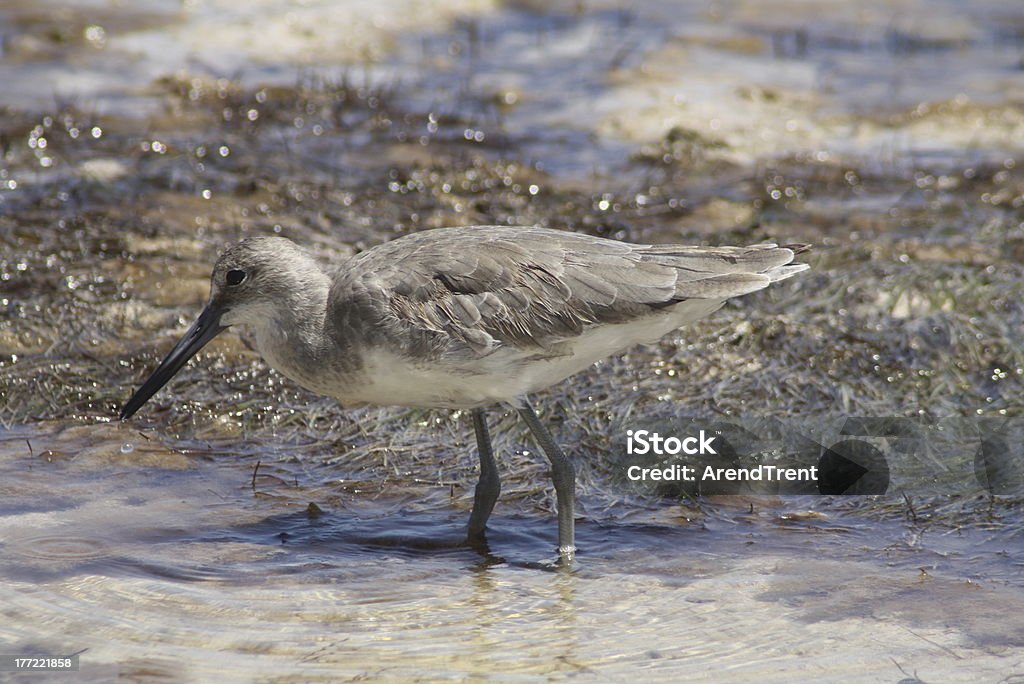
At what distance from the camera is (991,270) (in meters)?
7.35

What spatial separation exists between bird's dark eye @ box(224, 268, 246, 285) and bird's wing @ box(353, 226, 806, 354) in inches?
17.1

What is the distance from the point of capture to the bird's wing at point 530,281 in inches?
193

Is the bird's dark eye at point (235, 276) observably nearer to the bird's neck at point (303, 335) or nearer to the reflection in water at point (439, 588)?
the bird's neck at point (303, 335)

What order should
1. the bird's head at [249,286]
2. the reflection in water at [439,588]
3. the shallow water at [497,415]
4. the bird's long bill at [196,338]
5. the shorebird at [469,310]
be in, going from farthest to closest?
the bird's long bill at [196,338]
the bird's head at [249,286]
the shorebird at [469,310]
the shallow water at [497,415]
the reflection in water at [439,588]

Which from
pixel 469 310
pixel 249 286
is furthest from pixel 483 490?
pixel 249 286

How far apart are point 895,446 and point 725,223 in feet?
8.81

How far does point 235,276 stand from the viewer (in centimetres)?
512

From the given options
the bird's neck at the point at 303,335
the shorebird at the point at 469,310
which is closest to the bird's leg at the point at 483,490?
the shorebird at the point at 469,310

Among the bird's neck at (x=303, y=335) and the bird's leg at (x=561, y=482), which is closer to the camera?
the bird's neck at (x=303, y=335)

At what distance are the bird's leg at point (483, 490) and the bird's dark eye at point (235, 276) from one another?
1.03 metres

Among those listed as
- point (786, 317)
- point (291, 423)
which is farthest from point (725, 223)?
point (291, 423)

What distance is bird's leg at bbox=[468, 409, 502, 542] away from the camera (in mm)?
5266

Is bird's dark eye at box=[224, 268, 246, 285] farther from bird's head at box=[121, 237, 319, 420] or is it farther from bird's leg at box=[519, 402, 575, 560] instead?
bird's leg at box=[519, 402, 575, 560]

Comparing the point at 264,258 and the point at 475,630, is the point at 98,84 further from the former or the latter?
the point at 475,630
